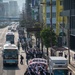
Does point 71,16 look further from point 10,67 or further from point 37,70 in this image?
point 37,70

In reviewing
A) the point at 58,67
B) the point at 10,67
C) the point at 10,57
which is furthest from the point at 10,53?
the point at 58,67

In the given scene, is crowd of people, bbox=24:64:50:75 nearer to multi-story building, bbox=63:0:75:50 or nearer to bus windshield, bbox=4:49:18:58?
bus windshield, bbox=4:49:18:58

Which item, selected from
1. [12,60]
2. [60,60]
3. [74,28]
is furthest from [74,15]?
[60,60]

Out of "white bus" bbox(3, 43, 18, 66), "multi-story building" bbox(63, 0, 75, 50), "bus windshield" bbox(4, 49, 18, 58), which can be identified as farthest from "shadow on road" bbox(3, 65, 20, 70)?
"multi-story building" bbox(63, 0, 75, 50)

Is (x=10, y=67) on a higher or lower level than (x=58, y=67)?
lower

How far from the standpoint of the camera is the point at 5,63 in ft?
127

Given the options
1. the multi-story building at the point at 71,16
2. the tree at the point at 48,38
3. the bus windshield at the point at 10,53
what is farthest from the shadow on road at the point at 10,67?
the multi-story building at the point at 71,16

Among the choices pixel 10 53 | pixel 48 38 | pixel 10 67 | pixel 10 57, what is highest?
pixel 48 38

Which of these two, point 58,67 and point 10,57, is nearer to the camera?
point 58,67

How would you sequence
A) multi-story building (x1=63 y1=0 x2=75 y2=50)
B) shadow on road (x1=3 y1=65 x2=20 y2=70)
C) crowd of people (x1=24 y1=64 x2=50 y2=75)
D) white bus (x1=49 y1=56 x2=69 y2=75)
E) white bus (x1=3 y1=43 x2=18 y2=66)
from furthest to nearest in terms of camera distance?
1. multi-story building (x1=63 y1=0 x2=75 y2=50)
2. white bus (x1=3 y1=43 x2=18 y2=66)
3. shadow on road (x1=3 y1=65 x2=20 y2=70)
4. crowd of people (x1=24 y1=64 x2=50 y2=75)
5. white bus (x1=49 y1=56 x2=69 y2=75)

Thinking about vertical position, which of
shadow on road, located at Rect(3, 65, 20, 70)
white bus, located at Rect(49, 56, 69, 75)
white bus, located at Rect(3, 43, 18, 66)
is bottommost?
shadow on road, located at Rect(3, 65, 20, 70)

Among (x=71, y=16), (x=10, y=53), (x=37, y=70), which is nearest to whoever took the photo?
(x=37, y=70)

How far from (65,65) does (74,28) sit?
3095 centimetres

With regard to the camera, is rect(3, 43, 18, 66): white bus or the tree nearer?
rect(3, 43, 18, 66): white bus
